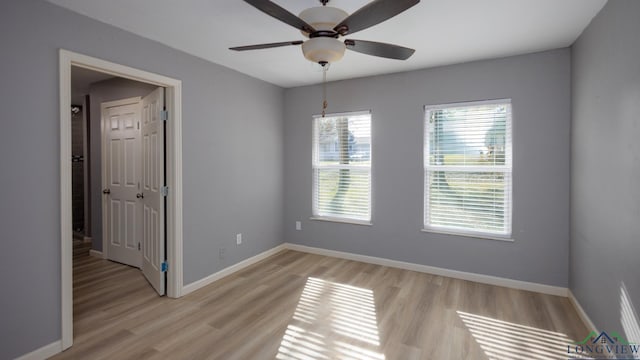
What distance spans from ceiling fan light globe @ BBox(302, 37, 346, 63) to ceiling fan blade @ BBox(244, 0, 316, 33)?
8 cm

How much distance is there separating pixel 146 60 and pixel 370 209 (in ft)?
10.1

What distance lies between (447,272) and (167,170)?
3404mm

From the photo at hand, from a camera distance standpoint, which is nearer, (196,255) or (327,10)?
(327,10)

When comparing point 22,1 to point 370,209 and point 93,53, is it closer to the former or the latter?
point 93,53

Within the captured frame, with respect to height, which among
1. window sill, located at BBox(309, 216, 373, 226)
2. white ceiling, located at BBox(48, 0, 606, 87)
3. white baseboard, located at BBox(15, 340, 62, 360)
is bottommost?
white baseboard, located at BBox(15, 340, 62, 360)

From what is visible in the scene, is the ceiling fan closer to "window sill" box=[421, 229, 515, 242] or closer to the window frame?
the window frame

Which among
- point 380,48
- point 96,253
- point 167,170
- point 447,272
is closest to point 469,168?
point 447,272

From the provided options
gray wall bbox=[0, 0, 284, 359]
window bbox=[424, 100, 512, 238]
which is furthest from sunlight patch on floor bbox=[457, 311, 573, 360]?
gray wall bbox=[0, 0, 284, 359]

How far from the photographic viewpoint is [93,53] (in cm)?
236

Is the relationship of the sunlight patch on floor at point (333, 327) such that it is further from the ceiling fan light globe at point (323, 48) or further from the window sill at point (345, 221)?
the ceiling fan light globe at point (323, 48)

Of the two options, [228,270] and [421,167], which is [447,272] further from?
[228,270]

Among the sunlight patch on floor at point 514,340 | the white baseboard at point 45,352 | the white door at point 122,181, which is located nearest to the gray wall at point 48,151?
the white baseboard at point 45,352

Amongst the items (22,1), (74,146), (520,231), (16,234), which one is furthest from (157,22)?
(74,146)

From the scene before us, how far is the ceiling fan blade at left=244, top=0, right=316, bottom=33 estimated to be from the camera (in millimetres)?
1552
